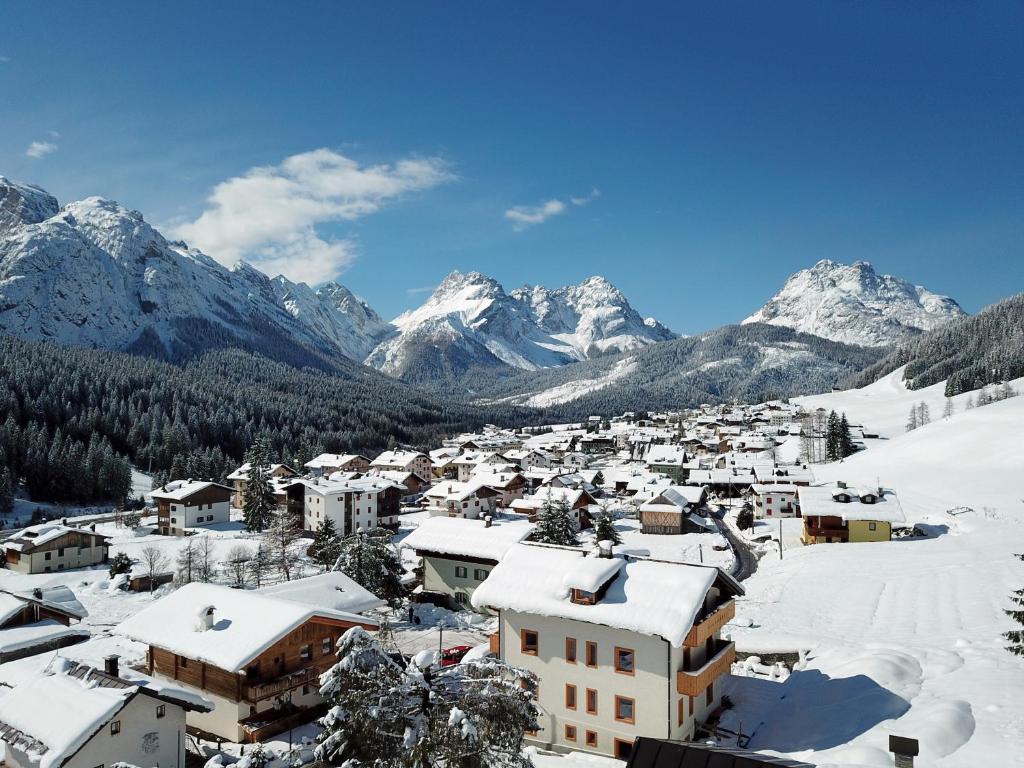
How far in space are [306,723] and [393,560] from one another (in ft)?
58.2

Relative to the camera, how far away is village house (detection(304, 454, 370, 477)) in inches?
5094

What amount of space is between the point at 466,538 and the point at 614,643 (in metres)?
26.4

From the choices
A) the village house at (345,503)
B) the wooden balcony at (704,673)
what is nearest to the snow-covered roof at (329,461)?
the village house at (345,503)

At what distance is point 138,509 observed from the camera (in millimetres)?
98375

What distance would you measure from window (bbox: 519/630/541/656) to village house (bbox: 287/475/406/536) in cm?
5218

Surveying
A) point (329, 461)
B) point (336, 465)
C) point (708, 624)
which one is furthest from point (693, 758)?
point (329, 461)

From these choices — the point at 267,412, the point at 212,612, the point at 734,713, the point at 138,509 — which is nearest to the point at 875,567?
the point at 734,713

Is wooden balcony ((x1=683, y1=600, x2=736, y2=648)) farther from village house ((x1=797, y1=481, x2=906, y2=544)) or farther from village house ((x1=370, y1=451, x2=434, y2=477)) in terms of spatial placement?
village house ((x1=370, y1=451, x2=434, y2=477))

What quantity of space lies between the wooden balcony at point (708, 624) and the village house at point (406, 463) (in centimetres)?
10634

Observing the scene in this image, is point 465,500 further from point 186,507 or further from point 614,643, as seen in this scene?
point 614,643

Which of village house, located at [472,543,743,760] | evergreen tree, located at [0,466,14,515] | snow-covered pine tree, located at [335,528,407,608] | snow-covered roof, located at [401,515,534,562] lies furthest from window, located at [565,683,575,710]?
evergreen tree, located at [0,466,14,515]

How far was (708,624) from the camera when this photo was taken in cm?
2491

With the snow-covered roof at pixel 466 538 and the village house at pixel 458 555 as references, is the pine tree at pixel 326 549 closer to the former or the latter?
the snow-covered roof at pixel 466 538

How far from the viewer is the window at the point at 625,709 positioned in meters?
24.0
